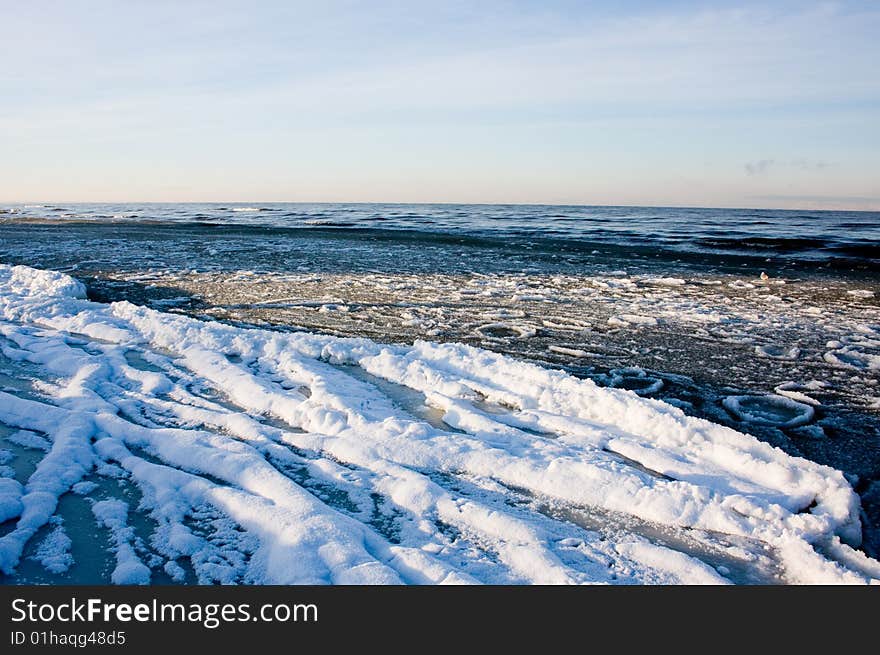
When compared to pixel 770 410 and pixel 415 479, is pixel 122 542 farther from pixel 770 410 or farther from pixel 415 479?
pixel 770 410

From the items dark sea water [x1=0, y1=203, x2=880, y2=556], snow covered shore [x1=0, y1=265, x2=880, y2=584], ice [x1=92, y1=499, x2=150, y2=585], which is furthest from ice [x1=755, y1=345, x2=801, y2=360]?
ice [x1=92, y1=499, x2=150, y2=585]

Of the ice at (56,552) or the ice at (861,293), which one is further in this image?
the ice at (861,293)

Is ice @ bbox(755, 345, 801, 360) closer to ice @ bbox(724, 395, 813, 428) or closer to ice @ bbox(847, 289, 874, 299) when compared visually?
ice @ bbox(724, 395, 813, 428)

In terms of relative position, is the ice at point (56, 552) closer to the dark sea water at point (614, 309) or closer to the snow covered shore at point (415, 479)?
the snow covered shore at point (415, 479)

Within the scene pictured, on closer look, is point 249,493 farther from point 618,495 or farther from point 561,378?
point 561,378

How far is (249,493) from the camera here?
132 inches

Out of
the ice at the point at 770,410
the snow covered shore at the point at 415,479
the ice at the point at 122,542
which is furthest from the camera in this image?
the ice at the point at 770,410

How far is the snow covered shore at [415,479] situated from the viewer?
2.77 meters

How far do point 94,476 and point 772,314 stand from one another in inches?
358

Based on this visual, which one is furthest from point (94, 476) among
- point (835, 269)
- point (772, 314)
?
point (835, 269)

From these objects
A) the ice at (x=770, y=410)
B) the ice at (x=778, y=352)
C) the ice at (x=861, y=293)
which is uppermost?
the ice at (x=861, y=293)

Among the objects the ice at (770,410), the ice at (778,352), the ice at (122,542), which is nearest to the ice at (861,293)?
the ice at (778,352)

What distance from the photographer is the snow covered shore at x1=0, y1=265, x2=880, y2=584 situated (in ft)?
9.09

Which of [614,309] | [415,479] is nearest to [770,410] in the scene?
[415,479]
